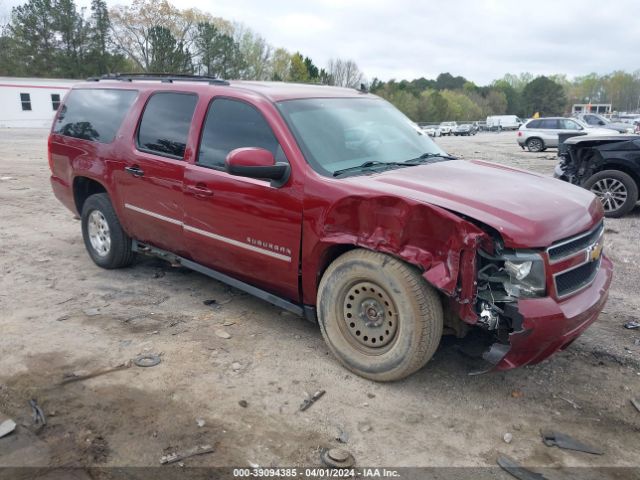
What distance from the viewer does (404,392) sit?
3.46 m

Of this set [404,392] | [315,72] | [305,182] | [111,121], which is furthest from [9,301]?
[315,72]

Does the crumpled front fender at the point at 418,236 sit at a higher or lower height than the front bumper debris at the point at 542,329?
higher

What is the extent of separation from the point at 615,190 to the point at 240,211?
23.3 feet

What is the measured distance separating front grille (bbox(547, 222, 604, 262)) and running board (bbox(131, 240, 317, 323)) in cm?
166

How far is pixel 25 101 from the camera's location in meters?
40.6

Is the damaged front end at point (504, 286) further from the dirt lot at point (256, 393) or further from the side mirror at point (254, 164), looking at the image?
the side mirror at point (254, 164)

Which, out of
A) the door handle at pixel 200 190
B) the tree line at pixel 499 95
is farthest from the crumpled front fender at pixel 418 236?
the tree line at pixel 499 95

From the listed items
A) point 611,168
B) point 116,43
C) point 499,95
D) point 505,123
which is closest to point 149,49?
point 116,43

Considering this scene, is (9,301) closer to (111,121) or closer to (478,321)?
(111,121)

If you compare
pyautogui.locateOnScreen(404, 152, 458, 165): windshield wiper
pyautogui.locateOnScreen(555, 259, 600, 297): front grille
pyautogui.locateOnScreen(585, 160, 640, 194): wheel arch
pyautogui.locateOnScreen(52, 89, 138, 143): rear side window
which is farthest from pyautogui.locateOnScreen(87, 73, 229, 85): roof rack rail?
pyautogui.locateOnScreen(585, 160, 640, 194): wheel arch

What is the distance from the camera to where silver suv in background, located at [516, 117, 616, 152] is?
2447cm

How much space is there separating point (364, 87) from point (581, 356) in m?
3.28

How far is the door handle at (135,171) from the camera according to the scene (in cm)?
485

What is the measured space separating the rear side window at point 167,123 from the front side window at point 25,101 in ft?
138
